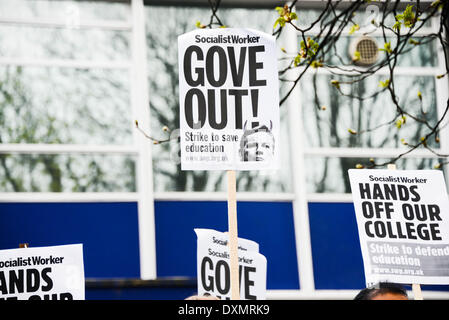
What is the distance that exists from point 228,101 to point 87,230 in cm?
358

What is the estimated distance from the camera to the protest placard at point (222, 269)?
5035 mm

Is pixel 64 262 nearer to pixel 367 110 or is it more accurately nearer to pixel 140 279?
pixel 140 279

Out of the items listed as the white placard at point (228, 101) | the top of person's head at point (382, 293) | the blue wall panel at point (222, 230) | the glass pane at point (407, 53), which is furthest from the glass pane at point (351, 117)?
the top of person's head at point (382, 293)

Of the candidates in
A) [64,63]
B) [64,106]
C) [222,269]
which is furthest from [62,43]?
[222,269]

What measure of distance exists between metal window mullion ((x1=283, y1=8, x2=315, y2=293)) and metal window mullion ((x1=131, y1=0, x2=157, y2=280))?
1467 millimetres

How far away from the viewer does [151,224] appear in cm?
784

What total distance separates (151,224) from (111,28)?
6.85 ft

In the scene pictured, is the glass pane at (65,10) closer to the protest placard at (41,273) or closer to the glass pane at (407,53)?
the glass pane at (407,53)

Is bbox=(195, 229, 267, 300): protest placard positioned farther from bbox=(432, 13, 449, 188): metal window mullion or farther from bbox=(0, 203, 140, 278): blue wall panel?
bbox=(432, 13, 449, 188): metal window mullion

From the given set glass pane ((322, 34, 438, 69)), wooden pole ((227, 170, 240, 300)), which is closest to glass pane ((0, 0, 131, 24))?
glass pane ((322, 34, 438, 69))

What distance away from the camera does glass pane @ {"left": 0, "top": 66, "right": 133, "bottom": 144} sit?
310 inches

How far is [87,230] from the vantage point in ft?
25.4

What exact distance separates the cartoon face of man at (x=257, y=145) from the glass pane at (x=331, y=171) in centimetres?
385
